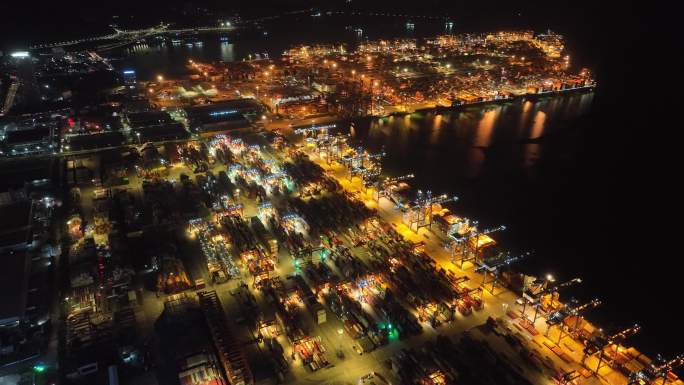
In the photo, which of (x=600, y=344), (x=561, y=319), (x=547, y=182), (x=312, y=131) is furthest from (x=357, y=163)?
(x=600, y=344)

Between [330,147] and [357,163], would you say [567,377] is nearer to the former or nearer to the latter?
[357,163]

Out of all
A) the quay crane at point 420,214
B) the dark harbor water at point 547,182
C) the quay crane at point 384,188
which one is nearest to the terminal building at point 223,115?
the dark harbor water at point 547,182

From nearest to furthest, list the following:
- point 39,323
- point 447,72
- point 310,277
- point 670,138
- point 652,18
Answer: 1. point 39,323
2. point 310,277
3. point 670,138
4. point 447,72
5. point 652,18

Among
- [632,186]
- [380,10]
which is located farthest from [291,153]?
[380,10]

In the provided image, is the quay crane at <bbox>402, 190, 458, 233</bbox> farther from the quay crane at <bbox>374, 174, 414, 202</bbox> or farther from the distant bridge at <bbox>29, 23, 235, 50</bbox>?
the distant bridge at <bbox>29, 23, 235, 50</bbox>

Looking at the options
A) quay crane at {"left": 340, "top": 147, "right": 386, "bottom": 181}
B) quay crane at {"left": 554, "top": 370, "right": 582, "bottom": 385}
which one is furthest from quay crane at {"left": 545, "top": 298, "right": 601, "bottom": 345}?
quay crane at {"left": 340, "top": 147, "right": 386, "bottom": 181}

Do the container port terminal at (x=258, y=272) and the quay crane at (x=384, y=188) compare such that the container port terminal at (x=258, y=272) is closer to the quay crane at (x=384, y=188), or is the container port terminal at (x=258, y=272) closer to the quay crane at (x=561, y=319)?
the quay crane at (x=561, y=319)

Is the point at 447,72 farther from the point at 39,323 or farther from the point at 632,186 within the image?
the point at 39,323
